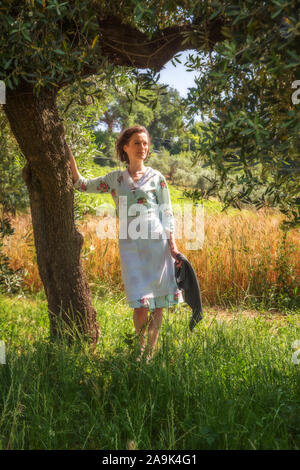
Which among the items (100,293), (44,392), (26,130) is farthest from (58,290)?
(100,293)

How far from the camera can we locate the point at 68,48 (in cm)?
252

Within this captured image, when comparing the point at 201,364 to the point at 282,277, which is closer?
the point at 201,364

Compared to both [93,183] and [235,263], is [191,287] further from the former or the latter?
[235,263]

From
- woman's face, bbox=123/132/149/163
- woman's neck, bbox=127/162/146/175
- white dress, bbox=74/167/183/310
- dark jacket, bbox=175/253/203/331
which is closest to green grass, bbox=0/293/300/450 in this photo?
dark jacket, bbox=175/253/203/331

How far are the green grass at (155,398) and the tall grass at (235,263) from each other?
10.8ft

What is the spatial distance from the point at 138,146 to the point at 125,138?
17 cm

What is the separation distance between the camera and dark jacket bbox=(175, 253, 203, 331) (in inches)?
150

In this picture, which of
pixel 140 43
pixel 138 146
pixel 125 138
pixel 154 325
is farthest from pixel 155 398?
pixel 140 43

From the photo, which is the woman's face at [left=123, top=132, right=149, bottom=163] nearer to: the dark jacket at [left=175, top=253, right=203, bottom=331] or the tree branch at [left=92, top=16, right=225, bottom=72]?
the tree branch at [left=92, top=16, right=225, bottom=72]

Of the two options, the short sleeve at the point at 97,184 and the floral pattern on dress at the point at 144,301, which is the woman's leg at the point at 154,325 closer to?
the floral pattern on dress at the point at 144,301

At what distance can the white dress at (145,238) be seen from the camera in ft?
12.7

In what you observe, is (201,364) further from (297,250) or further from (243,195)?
(297,250)
